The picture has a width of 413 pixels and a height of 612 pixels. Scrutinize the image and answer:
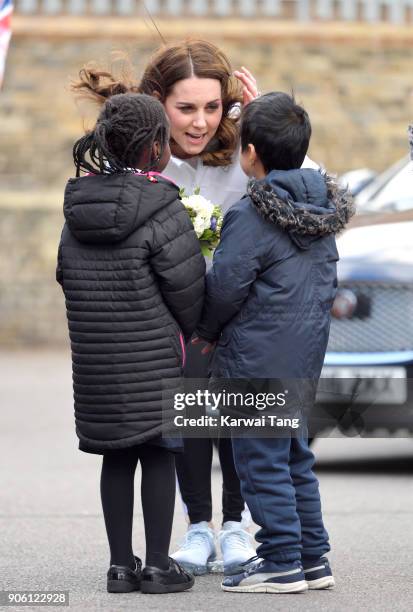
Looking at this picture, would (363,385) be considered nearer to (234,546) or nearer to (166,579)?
(234,546)

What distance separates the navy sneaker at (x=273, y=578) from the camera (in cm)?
512

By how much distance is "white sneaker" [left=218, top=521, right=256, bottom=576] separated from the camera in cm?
556

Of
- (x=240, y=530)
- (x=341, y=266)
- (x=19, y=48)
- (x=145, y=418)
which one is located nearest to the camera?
(x=145, y=418)

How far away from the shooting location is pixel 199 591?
529cm

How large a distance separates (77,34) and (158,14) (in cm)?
117

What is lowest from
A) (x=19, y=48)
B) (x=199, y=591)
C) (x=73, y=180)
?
(x=199, y=591)

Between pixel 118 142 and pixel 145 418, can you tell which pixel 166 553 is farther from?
pixel 118 142

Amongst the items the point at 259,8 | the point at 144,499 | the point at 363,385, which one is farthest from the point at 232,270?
the point at 259,8

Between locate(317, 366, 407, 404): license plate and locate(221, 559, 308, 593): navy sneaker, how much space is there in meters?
3.17

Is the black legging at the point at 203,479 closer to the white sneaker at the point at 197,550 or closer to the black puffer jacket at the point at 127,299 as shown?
the white sneaker at the point at 197,550

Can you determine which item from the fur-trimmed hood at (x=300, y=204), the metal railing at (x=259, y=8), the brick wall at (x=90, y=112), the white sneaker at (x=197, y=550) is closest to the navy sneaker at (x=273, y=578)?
the white sneaker at (x=197, y=550)

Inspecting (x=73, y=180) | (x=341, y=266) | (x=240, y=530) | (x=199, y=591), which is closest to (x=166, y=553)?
(x=199, y=591)

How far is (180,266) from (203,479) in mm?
1031

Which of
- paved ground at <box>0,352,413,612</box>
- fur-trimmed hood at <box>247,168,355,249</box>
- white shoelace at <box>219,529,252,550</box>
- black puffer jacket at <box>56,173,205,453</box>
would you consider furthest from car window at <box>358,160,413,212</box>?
black puffer jacket at <box>56,173,205,453</box>
